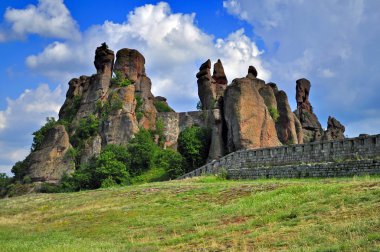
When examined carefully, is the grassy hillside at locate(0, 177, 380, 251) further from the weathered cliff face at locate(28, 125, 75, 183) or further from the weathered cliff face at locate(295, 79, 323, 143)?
the weathered cliff face at locate(295, 79, 323, 143)

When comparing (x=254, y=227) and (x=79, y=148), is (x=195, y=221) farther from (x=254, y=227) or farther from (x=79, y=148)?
(x=79, y=148)

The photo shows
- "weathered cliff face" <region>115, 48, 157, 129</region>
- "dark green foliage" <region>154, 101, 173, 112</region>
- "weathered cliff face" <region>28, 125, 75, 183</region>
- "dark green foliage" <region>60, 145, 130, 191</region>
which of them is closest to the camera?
"dark green foliage" <region>60, 145, 130, 191</region>

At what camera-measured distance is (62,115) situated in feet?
294

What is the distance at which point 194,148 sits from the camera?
62.9m

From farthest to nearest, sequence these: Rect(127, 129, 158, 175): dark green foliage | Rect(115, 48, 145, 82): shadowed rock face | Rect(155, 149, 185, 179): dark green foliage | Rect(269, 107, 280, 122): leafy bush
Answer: Rect(115, 48, 145, 82): shadowed rock face, Rect(127, 129, 158, 175): dark green foliage, Rect(269, 107, 280, 122): leafy bush, Rect(155, 149, 185, 179): dark green foliage

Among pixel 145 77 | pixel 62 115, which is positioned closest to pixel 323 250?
pixel 145 77

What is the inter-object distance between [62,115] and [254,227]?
76.4 meters

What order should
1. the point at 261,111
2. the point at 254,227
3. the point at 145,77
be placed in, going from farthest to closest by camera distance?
the point at 145,77, the point at 261,111, the point at 254,227

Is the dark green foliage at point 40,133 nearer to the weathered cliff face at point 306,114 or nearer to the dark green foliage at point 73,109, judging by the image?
the dark green foliage at point 73,109

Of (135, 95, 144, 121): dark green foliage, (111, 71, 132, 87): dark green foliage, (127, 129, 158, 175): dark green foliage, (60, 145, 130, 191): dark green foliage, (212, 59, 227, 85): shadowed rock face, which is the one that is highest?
(212, 59, 227, 85): shadowed rock face

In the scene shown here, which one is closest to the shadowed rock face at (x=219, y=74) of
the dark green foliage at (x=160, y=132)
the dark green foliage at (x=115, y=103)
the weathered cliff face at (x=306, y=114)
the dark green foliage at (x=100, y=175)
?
the dark green foliage at (x=160, y=132)

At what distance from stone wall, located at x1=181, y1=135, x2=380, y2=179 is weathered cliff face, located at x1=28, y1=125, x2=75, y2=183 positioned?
30.7 metres

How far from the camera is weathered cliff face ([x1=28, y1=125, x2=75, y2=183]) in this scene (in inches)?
2827

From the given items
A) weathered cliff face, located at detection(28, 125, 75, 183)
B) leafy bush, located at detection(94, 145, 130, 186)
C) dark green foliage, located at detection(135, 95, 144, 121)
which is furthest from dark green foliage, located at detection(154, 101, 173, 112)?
leafy bush, located at detection(94, 145, 130, 186)
